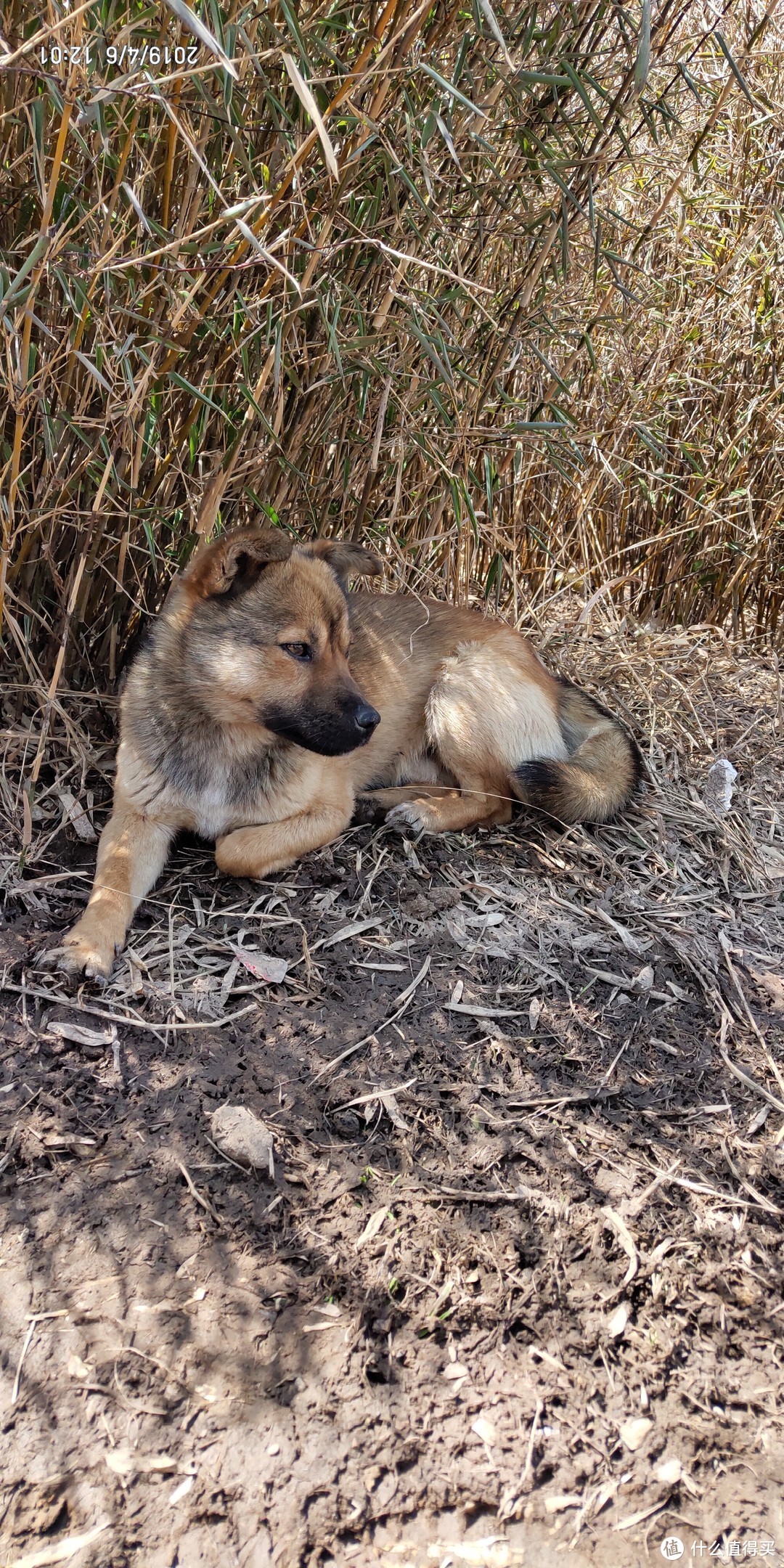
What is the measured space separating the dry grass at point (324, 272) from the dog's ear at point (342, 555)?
9.5 inches

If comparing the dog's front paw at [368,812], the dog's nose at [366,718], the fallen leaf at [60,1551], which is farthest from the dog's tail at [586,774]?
the fallen leaf at [60,1551]

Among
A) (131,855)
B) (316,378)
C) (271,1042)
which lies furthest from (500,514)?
(271,1042)

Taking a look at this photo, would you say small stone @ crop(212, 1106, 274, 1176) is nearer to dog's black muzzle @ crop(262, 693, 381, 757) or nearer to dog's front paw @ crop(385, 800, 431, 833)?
dog's black muzzle @ crop(262, 693, 381, 757)

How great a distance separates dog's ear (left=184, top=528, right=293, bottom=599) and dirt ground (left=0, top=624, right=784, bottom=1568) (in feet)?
2.21

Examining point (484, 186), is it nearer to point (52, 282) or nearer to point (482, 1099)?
point (52, 282)

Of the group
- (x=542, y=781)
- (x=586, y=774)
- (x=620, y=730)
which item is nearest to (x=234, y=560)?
(x=542, y=781)

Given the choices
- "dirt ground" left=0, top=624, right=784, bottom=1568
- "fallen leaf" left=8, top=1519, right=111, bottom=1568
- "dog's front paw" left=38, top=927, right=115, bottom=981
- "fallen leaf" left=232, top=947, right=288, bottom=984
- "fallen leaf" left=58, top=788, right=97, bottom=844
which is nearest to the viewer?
"fallen leaf" left=8, top=1519, right=111, bottom=1568

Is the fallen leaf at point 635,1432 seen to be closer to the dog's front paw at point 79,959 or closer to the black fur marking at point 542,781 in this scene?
the dog's front paw at point 79,959

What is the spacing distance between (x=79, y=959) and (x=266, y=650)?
1136 mm

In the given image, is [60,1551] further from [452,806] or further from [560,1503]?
[452,806]

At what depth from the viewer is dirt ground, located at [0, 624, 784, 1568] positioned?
1.71 meters

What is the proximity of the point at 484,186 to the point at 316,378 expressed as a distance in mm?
805

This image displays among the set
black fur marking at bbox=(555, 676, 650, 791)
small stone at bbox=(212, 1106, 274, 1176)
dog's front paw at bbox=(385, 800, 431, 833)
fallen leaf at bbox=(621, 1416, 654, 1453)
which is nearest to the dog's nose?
dog's front paw at bbox=(385, 800, 431, 833)

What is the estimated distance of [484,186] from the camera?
3.25 metres
